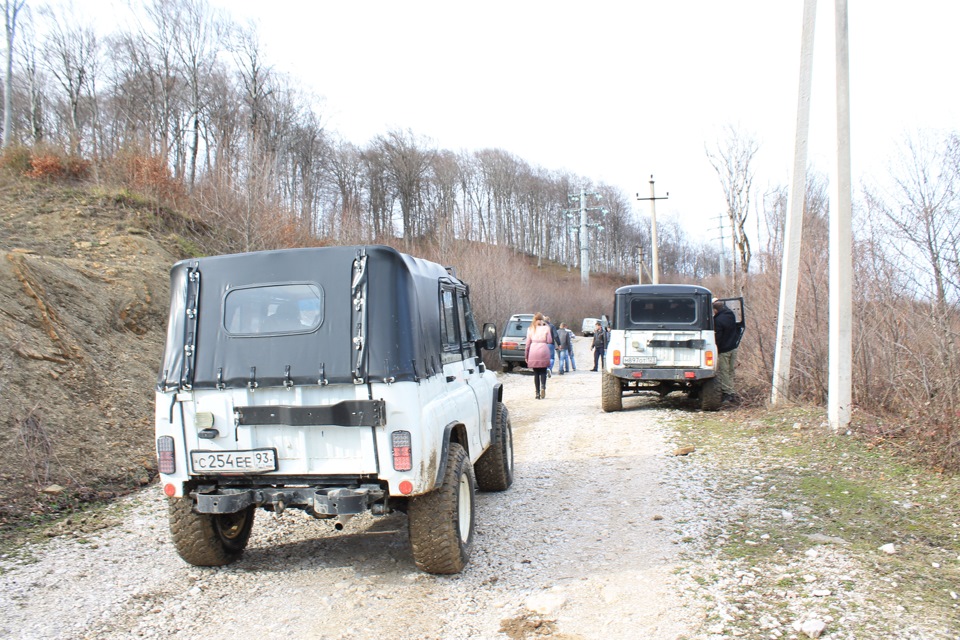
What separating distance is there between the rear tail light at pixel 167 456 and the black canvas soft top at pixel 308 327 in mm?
356

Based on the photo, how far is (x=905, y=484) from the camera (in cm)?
659

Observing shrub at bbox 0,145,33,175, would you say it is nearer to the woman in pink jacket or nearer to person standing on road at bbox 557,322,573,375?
the woman in pink jacket

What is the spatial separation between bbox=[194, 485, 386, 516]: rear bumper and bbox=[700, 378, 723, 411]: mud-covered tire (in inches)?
355

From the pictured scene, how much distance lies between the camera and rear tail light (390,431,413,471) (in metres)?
4.37

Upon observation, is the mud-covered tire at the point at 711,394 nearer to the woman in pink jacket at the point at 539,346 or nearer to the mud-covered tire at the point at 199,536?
the woman in pink jacket at the point at 539,346

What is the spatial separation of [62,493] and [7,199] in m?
12.3

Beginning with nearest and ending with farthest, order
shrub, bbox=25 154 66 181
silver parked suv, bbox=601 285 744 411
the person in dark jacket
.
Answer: silver parked suv, bbox=601 285 744 411 → the person in dark jacket → shrub, bbox=25 154 66 181

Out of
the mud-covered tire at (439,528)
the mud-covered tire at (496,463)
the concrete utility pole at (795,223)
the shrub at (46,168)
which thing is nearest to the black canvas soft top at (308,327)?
the mud-covered tire at (439,528)

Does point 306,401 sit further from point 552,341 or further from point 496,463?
point 552,341

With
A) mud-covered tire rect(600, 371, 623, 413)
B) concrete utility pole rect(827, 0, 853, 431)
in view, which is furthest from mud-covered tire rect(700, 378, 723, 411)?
concrete utility pole rect(827, 0, 853, 431)

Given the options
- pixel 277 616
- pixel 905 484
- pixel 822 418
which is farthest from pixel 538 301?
pixel 277 616

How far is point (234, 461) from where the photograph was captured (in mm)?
4625

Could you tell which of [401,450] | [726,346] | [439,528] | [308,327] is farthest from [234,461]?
[726,346]

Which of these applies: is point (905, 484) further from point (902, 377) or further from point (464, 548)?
point (464, 548)
